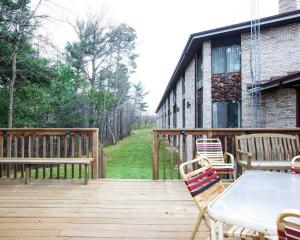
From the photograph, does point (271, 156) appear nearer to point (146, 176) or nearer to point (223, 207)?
point (223, 207)

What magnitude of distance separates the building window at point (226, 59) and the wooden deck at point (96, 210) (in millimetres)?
6794

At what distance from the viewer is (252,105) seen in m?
10.4

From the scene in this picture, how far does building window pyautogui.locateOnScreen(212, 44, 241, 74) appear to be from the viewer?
1088cm

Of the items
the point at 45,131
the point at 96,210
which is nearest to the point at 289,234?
the point at 96,210

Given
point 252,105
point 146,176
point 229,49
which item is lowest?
point 146,176

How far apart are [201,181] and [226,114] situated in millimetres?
9028

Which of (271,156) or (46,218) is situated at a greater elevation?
(271,156)

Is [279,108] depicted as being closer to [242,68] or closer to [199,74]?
[242,68]

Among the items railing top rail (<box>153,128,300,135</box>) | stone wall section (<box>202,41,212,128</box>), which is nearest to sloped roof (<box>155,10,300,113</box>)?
stone wall section (<box>202,41,212,128</box>)

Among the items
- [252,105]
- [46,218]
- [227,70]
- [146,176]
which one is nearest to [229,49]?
[227,70]

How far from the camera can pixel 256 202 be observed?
1.79 m

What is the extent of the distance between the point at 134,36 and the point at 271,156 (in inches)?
883

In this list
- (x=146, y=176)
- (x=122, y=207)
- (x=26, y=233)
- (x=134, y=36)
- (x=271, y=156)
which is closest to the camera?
(x=26, y=233)

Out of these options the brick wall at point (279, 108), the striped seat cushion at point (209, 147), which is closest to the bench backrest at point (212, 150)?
the striped seat cushion at point (209, 147)
